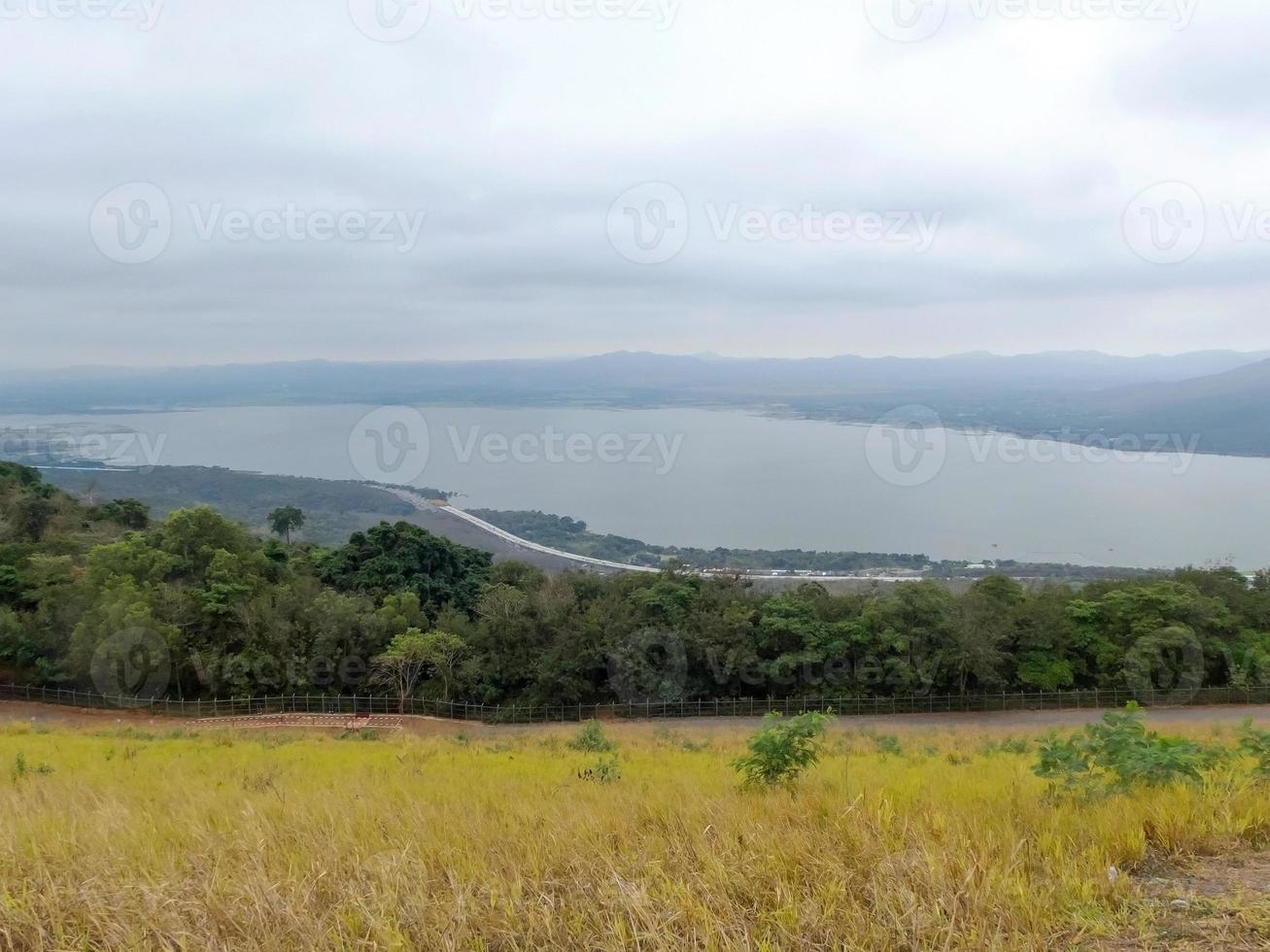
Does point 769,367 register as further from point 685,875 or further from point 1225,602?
point 685,875

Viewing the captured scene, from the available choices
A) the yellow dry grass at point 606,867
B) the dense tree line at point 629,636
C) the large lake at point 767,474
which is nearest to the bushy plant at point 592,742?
the yellow dry grass at point 606,867

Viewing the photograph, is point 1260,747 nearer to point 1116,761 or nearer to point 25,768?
point 1116,761

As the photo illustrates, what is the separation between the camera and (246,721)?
19266 mm

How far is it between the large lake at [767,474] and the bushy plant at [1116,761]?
48.1m

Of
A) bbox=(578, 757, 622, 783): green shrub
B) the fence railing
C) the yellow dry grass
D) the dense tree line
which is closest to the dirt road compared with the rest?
the fence railing

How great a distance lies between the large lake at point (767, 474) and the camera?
55.3 metres

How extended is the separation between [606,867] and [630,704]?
17.8 metres

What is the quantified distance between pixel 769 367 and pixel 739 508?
109950 millimetres

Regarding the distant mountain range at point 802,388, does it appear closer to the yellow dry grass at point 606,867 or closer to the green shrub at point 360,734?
the green shrub at point 360,734

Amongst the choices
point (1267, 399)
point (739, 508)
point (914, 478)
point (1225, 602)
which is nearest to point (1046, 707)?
point (1225, 602)

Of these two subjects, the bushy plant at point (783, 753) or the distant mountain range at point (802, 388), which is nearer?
the bushy plant at point (783, 753)

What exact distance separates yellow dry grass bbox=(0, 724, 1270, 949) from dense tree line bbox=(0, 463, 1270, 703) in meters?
16.1

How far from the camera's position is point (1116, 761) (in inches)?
194

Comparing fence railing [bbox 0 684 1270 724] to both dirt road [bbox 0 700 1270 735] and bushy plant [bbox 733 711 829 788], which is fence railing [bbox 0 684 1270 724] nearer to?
dirt road [bbox 0 700 1270 735]
